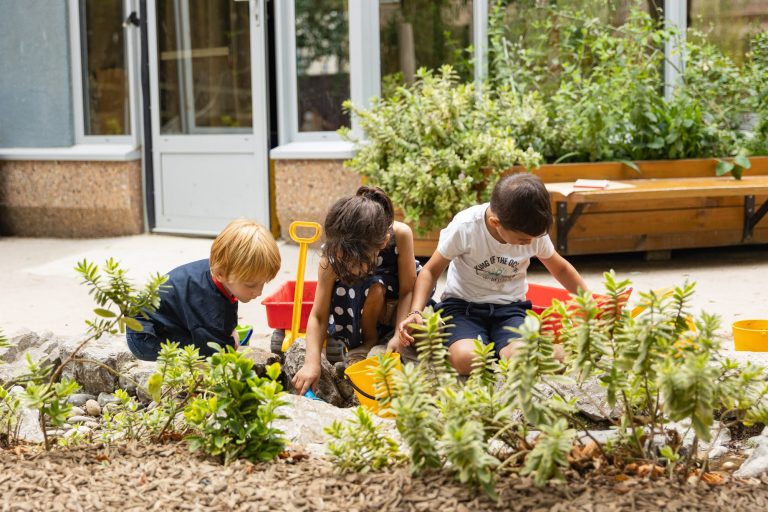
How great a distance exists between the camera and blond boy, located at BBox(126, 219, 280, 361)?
10.9ft

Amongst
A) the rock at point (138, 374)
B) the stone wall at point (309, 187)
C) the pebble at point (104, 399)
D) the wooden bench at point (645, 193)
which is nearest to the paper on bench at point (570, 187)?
the wooden bench at point (645, 193)

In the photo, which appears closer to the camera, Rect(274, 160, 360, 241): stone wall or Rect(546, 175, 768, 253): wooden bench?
Rect(546, 175, 768, 253): wooden bench

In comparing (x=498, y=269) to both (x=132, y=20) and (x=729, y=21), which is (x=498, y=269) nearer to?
(x=729, y=21)

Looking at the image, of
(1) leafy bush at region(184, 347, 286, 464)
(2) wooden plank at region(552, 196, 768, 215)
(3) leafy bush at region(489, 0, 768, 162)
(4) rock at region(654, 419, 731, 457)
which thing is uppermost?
(3) leafy bush at region(489, 0, 768, 162)

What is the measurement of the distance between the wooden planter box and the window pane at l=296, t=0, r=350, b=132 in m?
1.90

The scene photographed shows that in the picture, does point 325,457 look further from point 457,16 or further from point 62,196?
point 62,196

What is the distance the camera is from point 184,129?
833 cm

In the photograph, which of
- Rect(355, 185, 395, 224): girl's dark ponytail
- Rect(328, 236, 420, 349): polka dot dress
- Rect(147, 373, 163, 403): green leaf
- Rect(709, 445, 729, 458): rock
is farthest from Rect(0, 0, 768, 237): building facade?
Rect(147, 373, 163, 403): green leaf

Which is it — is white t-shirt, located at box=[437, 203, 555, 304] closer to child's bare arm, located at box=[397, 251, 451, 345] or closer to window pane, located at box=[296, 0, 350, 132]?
child's bare arm, located at box=[397, 251, 451, 345]

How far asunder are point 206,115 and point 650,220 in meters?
3.98

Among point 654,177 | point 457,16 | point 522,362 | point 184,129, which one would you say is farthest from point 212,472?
point 184,129

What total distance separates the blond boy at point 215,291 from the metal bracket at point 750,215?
4.13m

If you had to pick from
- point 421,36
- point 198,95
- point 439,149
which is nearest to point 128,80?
point 198,95

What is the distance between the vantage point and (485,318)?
3670 millimetres
